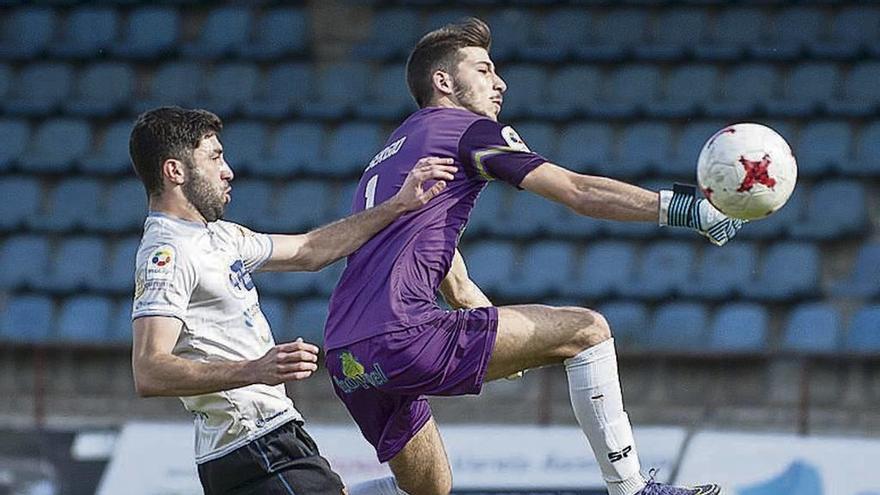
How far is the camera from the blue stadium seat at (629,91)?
43.1 feet

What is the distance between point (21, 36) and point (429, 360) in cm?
1074

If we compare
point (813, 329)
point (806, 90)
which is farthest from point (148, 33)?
point (813, 329)

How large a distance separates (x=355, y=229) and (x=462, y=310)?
1.56 feet

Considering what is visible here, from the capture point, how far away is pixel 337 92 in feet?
46.2

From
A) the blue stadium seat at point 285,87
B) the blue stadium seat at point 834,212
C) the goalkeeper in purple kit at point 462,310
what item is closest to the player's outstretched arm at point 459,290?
the goalkeeper in purple kit at point 462,310

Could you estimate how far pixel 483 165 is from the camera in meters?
5.38

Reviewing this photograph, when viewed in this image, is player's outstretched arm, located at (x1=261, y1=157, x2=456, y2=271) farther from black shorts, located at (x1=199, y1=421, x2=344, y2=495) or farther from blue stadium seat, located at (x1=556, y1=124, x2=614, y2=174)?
blue stadium seat, located at (x1=556, y1=124, x2=614, y2=174)

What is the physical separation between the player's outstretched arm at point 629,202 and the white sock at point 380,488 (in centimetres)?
144

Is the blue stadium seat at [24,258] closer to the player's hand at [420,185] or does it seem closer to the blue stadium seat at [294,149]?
the blue stadium seat at [294,149]

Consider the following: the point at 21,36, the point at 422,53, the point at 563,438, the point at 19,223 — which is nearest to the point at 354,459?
the point at 563,438

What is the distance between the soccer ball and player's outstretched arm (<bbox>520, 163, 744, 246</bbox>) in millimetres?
65

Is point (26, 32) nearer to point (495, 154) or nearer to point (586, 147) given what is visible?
point (586, 147)

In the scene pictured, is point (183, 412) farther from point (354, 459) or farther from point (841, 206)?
point (841, 206)

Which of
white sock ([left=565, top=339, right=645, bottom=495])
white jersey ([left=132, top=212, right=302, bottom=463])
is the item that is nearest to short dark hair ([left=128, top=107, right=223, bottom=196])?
white jersey ([left=132, top=212, right=302, bottom=463])
